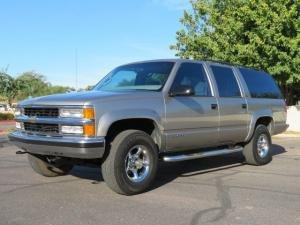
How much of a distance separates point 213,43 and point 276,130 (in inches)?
536

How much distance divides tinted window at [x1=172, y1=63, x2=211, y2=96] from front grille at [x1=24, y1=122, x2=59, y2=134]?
82.8 inches

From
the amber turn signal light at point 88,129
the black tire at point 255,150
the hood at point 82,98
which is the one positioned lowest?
the black tire at point 255,150

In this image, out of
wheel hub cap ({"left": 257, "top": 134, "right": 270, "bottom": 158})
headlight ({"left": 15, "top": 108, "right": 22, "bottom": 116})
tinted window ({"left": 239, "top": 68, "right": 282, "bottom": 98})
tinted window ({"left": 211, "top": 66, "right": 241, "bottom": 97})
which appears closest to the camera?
headlight ({"left": 15, "top": 108, "right": 22, "bottom": 116})

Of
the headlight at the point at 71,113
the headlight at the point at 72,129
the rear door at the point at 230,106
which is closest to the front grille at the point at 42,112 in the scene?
the headlight at the point at 71,113

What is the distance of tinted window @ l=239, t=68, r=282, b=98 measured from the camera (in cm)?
1055

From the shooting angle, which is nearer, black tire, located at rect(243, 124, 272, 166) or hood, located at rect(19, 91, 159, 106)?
hood, located at rect(19, 91, 159, 106)

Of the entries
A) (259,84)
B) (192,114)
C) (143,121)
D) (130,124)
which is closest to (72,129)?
(130,124)

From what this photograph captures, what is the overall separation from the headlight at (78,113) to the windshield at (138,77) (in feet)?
4.81

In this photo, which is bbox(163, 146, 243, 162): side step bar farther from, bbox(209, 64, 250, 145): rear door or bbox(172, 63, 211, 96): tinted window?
bbox(172, 63, 211, 96): tinted window

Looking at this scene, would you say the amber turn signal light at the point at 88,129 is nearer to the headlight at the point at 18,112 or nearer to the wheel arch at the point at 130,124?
the wheel arch at the point at 130,124

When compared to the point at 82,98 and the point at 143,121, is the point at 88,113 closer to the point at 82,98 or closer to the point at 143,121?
the point at 82,98

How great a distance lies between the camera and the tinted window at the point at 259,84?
10554 millimetres

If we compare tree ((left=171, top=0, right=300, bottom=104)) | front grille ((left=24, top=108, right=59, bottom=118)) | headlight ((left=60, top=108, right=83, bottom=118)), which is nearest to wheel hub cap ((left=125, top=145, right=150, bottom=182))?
headlight ((left=60, top=108, right=83, bottom=118))

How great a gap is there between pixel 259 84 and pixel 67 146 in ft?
17.2
